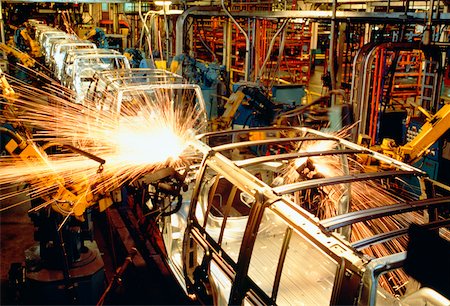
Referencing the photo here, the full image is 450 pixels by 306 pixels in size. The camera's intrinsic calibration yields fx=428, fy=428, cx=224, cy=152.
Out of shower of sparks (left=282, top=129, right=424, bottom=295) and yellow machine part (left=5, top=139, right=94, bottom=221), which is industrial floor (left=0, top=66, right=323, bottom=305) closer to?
yellow machine part (left=5, top=139, right=94, bottom=221)

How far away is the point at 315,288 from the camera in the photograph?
370 cm

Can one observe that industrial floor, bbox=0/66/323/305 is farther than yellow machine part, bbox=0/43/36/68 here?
No

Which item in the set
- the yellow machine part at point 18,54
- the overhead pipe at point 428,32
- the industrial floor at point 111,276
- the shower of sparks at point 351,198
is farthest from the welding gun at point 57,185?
the yellow machine part at point 18,54

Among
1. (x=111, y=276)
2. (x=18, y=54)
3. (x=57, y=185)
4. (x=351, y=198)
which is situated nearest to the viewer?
(x=57, y=185)

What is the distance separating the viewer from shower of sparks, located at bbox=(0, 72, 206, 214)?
13.5 ft

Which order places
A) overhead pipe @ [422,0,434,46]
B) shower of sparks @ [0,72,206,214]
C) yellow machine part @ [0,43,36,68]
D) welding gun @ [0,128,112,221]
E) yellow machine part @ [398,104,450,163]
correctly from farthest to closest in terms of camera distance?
yellow machine part @ [0,43,36,68], overhead pipe @ [422,0,434,46], yellow machine part @ [398,104,450,163], shower of sparks @ [0,72,206,214], welding gun @ [0,128,112,221]

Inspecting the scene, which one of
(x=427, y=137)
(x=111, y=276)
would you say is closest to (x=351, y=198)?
(x=427, y=137)

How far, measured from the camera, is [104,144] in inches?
274

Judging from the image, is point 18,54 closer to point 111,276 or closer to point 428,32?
point 111,276

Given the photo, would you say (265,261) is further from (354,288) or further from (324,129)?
(324,129)

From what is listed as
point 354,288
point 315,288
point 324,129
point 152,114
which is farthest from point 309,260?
point 152,114

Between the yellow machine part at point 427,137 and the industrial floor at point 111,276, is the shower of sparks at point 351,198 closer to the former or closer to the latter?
the yellow machine part at point 427,137

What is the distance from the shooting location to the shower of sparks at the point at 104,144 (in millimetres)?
4117

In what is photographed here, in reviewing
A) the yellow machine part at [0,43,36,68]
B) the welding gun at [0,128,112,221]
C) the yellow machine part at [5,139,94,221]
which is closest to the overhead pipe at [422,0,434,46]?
the welding gun at [0,128,112,221]
